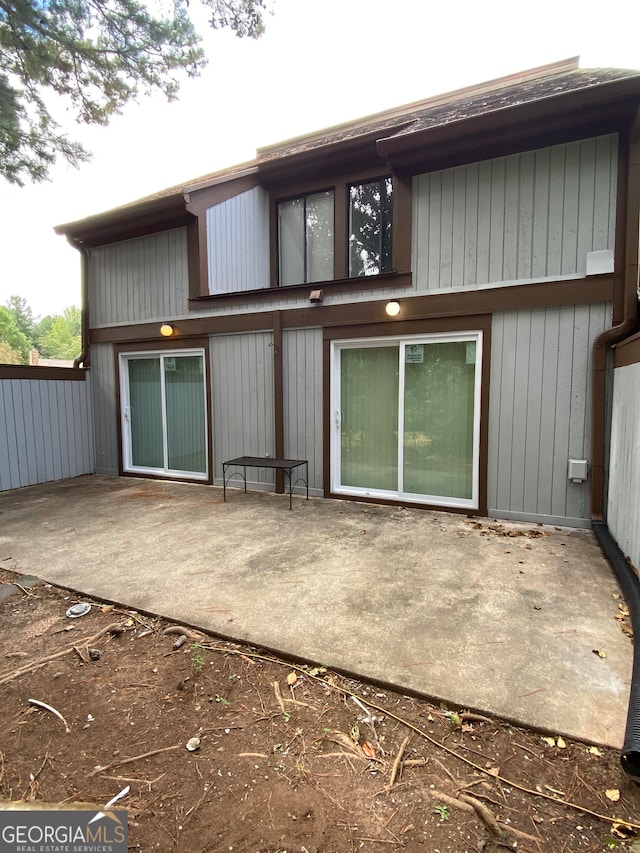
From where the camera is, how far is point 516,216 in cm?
420

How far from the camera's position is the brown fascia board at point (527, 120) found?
3.54m

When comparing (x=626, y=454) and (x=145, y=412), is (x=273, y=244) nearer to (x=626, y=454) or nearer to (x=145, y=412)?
(x=145, y=412)

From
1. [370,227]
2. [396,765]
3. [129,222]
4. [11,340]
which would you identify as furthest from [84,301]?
[11,340]

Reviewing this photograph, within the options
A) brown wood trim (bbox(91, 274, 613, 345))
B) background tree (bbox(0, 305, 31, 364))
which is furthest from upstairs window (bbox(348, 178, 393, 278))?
background tree (bbox(0, 305, 31, 364))

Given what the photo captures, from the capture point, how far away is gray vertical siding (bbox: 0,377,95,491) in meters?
6.03

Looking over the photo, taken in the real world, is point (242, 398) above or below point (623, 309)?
below

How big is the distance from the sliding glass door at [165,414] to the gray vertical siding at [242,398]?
289mm

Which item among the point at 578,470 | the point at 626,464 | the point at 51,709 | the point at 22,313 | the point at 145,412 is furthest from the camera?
the point at 22,313

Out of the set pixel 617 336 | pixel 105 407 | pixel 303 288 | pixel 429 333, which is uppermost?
pixel 303 288

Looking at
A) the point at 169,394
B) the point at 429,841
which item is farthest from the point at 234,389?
the point at 429,841

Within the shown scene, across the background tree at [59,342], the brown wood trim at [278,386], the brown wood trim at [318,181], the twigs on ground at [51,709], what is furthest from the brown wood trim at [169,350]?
the background tree at [59,342]

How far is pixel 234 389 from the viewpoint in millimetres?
5836

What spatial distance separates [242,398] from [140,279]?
2.69 metres

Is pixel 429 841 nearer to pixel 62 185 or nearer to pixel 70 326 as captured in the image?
pixel 62 185
